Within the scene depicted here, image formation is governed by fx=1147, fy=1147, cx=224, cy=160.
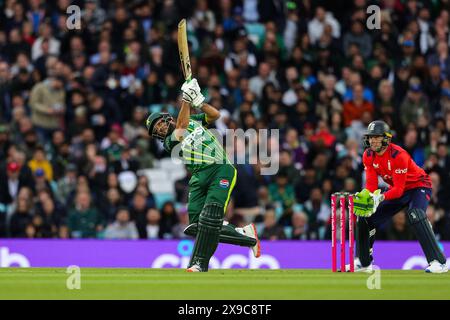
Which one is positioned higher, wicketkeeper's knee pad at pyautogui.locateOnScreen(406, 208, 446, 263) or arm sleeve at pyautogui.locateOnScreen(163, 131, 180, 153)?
arm sleeve at pyautogui.locateOnScreen(163, 131, 180, 153)

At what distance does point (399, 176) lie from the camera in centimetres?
1612

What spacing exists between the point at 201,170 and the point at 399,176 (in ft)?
9.15

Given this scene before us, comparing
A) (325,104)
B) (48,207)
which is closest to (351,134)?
(325,104)

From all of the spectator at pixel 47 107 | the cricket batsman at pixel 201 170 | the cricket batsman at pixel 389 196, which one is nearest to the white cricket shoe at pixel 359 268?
the cricket batsman at pixel 389 196

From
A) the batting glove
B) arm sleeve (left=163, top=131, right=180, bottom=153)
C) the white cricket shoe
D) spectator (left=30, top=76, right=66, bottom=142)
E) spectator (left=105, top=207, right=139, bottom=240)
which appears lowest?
the white cricket shoe

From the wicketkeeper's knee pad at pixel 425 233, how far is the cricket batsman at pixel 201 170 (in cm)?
239

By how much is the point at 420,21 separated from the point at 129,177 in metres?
8.77

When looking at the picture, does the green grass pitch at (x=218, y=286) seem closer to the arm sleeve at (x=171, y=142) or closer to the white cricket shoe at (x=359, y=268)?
the white cricket shoe at (x=359, y=268)

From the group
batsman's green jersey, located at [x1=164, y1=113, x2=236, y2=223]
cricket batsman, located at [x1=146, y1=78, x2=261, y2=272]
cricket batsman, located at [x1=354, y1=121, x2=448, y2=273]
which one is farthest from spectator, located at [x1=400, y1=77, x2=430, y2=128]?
batsman's green jersey, located at [x1=164, y1=113, x2=236, y2=223]

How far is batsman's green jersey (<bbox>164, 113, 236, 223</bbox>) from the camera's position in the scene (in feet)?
51.5

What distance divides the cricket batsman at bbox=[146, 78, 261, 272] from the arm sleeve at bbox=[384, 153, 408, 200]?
214 cm

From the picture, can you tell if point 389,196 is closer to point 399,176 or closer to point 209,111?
point 399,176

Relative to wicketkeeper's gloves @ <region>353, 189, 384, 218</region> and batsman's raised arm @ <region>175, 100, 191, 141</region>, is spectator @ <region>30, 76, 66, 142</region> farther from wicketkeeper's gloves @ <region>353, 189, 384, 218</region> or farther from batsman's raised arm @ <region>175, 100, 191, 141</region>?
wicketkeeper's gloves @ <region>353, 189, 384, 218</region>

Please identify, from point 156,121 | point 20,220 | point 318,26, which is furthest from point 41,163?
point 156,121
